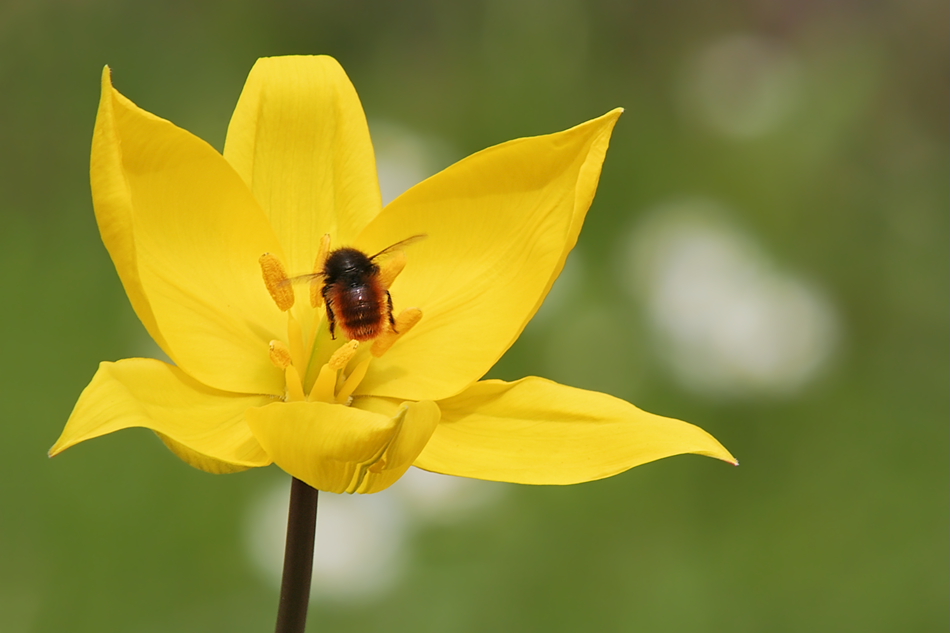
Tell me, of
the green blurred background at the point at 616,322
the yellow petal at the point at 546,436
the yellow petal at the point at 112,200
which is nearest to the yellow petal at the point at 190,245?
the yellow petal at the point at 112,200

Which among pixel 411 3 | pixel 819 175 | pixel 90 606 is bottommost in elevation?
pixel 90 606

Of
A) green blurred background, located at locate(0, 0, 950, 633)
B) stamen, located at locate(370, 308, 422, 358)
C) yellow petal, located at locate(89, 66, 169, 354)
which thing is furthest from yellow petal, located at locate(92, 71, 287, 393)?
green blurred background, located at locate(0, 0, 950, 633)

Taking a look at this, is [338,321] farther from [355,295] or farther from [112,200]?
[112,200]

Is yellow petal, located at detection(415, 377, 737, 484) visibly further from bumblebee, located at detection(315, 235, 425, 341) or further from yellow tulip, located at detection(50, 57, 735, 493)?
bumblebee, located at detection(315, 235, 425, 341)

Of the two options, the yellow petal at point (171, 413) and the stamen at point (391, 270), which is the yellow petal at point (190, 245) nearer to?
the yellow petal at point (171, 413)

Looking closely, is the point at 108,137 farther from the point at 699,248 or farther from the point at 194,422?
the point at 699,248

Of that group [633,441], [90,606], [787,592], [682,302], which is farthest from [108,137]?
[682,302]
